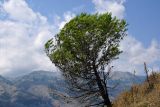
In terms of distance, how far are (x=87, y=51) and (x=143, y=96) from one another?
→ 6.82 m

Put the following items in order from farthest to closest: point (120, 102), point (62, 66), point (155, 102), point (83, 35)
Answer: point (62, 66) → point (83, 35) → point (120, 102) → point (155, 102)

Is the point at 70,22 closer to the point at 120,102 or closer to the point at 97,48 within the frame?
the point at 97,48

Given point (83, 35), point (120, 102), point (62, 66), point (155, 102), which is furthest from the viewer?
point (62, 66)

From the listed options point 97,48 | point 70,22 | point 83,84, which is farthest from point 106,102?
point 70,22

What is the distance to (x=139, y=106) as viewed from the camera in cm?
2036

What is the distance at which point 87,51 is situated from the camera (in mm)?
28906

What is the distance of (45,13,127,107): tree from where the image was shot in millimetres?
29000

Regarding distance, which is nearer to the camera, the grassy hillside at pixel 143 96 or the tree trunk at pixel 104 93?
the grassy hillside at pixel 143 96

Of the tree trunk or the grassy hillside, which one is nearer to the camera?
the grassy hillside

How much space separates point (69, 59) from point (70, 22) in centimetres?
338

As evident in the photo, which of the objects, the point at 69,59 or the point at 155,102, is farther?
the point at 69,59

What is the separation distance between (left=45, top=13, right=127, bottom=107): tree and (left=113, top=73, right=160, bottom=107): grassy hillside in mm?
2522

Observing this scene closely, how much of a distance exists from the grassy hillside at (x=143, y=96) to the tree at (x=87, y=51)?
252 centimetres

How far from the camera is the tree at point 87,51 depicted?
29000 mm
